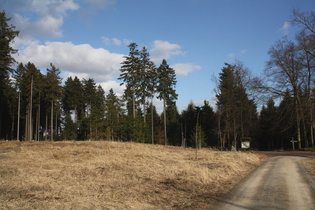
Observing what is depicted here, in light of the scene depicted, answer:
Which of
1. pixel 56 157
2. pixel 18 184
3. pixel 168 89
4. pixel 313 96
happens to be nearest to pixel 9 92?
pixel 168 89

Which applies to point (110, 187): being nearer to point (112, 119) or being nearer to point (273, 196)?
point (273, 196)

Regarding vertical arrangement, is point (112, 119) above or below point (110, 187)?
above

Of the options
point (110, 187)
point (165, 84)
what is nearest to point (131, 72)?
point (165, 84)

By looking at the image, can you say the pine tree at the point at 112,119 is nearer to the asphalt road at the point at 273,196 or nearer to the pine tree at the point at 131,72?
the pine tree at the point at 131,72

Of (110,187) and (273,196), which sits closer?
(273,196)

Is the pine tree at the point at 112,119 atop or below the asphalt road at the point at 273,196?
atop

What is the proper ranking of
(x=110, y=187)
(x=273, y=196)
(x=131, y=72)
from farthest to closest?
1. (x=131, y=72)
2. (x=110, y=187)
3. (x=273, y=196)

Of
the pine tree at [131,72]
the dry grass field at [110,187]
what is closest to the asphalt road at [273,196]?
the dry grass field at [110,187]

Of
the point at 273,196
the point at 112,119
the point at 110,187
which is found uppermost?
the point at 112,119

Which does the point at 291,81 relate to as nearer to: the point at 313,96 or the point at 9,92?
the point at 313,96

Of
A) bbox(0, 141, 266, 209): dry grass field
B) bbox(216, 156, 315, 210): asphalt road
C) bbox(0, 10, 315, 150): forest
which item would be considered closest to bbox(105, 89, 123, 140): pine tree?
bbox(0, 10, 315, 150): forest

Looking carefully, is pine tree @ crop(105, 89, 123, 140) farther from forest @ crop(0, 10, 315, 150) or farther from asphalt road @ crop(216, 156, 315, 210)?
asphalt road @ crop(216, 156, 315, 210)

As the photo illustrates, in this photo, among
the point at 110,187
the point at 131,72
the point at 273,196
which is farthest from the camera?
the point at 131,72

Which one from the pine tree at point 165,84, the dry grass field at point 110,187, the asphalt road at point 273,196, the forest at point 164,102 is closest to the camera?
the dry grass field at point 110,187
